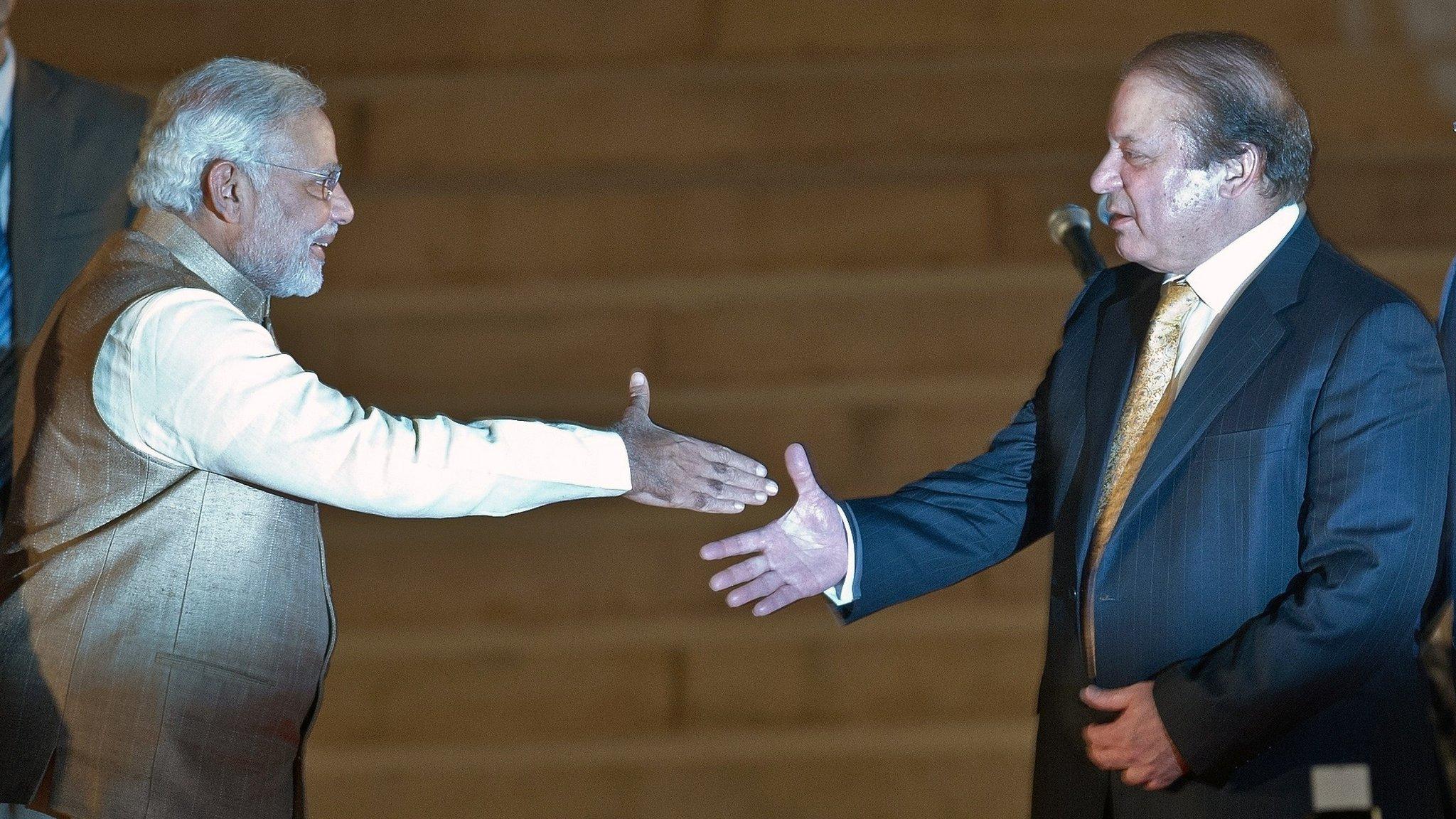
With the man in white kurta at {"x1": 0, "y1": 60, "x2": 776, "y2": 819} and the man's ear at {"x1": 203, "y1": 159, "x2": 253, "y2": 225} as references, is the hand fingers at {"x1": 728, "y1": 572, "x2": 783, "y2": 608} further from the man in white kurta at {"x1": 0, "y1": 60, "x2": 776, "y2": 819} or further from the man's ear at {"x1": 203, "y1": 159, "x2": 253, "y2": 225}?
the man's ear at {"x1": 203, "y1": 159, "x2": 253, "y2": 225}

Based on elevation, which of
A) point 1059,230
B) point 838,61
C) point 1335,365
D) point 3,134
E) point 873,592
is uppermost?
point 838,61

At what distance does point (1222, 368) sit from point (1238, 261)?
181mm

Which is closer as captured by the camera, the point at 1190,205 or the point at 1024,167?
the point at 1190,205

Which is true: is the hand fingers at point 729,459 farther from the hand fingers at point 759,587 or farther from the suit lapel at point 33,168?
the suit lapel at point 33,168

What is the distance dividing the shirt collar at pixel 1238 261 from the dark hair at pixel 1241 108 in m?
0.03

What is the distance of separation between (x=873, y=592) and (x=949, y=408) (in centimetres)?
204

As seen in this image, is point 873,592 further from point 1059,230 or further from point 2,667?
point 2,667

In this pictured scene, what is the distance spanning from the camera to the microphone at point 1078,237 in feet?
7.27

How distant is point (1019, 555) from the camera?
3998 millimetres

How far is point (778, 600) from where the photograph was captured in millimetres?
2031

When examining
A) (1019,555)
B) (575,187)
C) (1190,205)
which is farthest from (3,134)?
(1019,555)

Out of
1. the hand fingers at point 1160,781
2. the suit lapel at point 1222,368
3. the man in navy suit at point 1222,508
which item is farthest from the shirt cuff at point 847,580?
the hand fingers at point 1160,781

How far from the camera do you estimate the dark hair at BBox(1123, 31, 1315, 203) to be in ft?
6.12

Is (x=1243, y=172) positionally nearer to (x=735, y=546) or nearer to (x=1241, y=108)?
(x=1241, y=108)
